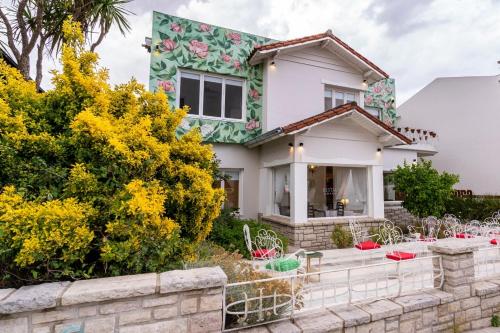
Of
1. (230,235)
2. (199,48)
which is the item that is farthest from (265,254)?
(199,48)

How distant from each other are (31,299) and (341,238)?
744 centimetres

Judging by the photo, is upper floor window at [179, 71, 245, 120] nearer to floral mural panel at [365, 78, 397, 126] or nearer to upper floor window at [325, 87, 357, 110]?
upper floor window at [325, 87, 357, 110]

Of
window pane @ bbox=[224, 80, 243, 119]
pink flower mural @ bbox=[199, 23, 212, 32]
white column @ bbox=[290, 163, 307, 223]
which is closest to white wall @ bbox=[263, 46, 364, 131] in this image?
window pane @ bbox=[224, 80, 243, 119]

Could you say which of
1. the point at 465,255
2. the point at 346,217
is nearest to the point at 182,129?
the point at 346,217

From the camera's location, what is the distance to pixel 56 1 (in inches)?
273

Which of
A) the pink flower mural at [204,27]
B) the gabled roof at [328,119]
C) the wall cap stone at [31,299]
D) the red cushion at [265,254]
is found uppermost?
the pink flower mural at [204,27]

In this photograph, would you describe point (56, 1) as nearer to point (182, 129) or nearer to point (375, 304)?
point (182, 129)

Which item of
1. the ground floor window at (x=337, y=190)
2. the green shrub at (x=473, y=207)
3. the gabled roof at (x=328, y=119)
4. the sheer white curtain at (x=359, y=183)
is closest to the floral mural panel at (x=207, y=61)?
the gabled roof at (x=328, y=119)

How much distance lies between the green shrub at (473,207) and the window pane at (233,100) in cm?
1007

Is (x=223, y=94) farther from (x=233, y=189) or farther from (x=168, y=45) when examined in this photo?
(x=233, y=189)

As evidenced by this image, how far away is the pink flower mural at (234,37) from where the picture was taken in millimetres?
9646

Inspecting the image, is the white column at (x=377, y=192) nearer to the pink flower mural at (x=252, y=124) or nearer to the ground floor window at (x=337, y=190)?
the ground floor window at (x=337, y=190)

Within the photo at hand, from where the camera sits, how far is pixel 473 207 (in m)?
12.0

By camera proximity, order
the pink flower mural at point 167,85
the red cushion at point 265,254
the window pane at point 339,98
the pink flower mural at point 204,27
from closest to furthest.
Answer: the red cushion at point 265,254 < the pink flower mural at point 167,85 < the pink flower mural at point 204,27 < the window pane at point 339,98
